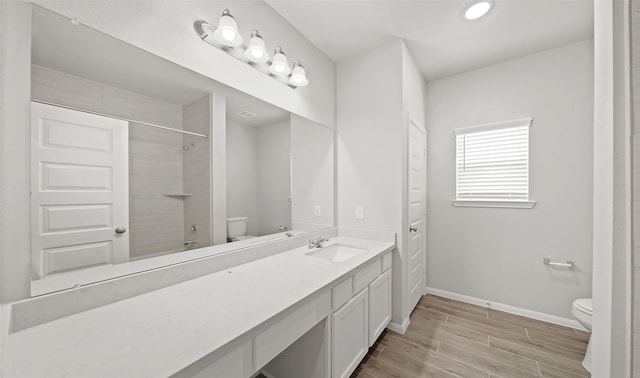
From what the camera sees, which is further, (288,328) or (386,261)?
(386,261)

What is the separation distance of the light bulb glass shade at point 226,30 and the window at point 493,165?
8.15 ft

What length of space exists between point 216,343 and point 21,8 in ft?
4.22

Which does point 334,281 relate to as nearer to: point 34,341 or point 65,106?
point 34,341

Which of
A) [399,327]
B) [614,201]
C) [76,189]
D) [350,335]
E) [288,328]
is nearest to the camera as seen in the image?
[614,201]

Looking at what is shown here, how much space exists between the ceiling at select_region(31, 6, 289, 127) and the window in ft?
8.49

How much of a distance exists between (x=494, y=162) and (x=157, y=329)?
3050 millimetres

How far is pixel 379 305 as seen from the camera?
1.79 m

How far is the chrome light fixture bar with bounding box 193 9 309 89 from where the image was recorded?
125 cm

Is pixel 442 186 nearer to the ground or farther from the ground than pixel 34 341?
farther from the ground

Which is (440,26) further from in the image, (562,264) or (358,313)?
(562,264)

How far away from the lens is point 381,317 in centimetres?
182

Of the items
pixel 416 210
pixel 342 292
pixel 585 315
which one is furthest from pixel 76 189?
pixel 585 315

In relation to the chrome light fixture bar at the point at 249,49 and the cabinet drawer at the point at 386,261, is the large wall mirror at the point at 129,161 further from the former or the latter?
the cabinet drawer at the point at 386,261

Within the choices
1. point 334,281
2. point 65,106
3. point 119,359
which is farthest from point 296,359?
point 65,106
